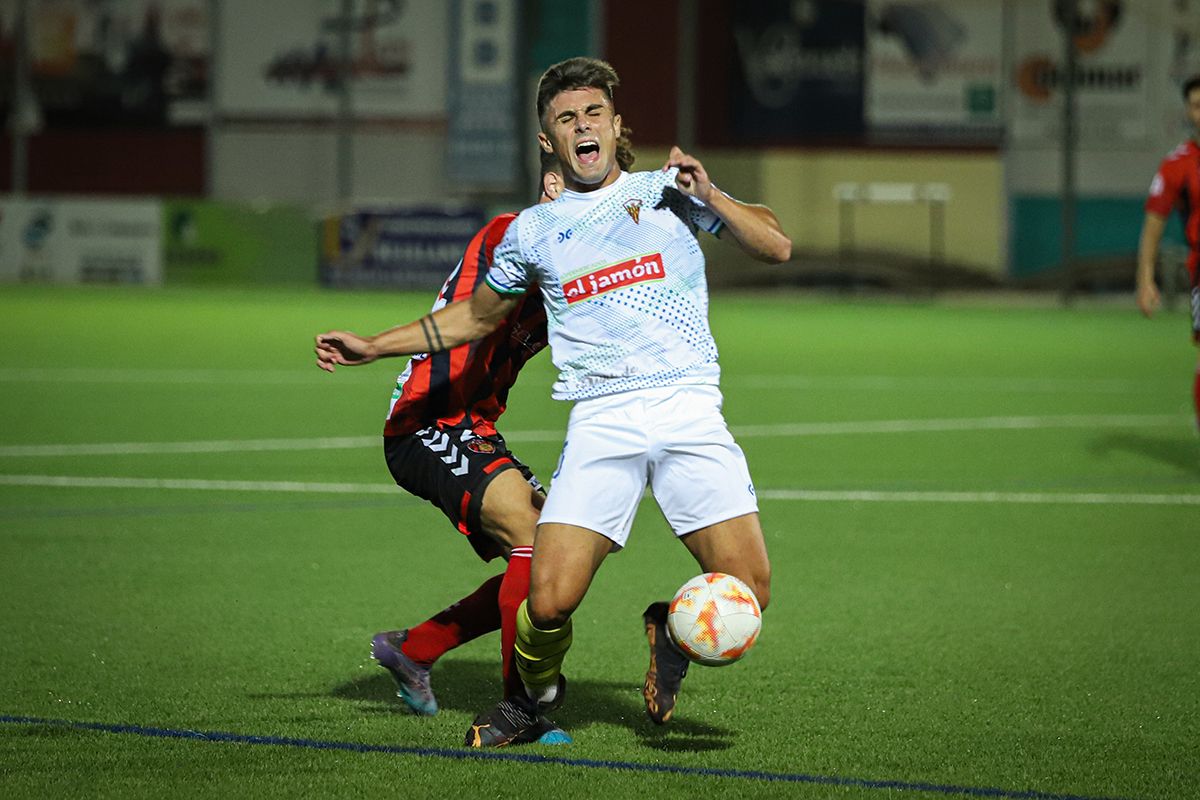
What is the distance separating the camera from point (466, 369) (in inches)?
234

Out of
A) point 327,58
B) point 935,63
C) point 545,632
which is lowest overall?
point 545,632

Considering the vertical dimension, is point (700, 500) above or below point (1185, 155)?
below

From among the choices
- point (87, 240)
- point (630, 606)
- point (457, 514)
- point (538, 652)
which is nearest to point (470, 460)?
point (457, 514)

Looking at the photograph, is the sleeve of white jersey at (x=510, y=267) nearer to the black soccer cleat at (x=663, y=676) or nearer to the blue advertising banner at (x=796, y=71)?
the black soccer cleat at (x=663, y=676)

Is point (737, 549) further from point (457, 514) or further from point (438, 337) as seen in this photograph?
point (438, 337)

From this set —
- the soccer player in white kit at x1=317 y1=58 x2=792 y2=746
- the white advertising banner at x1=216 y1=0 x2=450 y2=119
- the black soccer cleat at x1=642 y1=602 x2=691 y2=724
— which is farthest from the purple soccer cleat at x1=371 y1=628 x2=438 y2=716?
the white advertising banner at x1=216 y1=0 x2=450 y2=119

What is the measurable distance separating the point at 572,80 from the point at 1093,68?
35.5 meters

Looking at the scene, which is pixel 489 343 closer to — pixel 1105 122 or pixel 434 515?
pixel 434 515

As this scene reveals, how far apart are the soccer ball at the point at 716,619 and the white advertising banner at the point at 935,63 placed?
35107mm

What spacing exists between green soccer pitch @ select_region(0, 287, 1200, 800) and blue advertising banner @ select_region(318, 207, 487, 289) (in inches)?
621

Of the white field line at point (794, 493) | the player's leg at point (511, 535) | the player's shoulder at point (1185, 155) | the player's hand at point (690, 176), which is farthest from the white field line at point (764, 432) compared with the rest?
the player's hand at point (690, 176)

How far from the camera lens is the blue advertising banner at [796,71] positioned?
39.8 meters

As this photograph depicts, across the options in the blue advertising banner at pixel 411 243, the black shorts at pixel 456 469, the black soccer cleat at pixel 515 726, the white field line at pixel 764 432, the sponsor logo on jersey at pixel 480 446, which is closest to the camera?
the black soccer cleat at pixel 515 726

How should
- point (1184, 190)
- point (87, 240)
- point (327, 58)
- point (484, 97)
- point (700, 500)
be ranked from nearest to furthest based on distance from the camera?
1. point (700, 500)
2. point (1184, 190)
3. point (87, 240)
4. point (484, 97)
5. point (327, 58)
